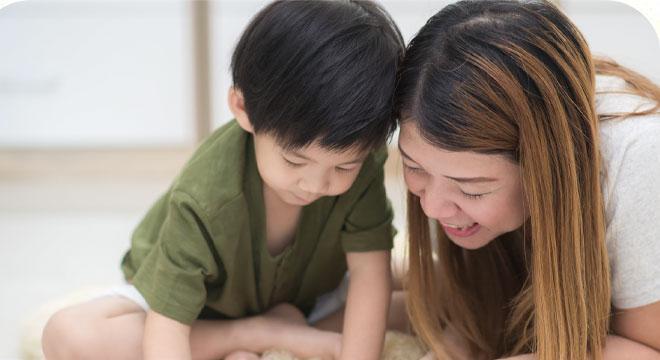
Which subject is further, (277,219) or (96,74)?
(96,74)

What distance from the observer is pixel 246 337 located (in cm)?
136

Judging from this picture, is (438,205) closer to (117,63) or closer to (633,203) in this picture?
(633,203)

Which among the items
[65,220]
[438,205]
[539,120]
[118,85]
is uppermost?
[539,120]

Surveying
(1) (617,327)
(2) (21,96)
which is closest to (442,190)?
(1) (617,327)

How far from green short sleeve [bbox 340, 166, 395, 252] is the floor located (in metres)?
0.34

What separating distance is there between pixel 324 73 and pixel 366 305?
0.39 m

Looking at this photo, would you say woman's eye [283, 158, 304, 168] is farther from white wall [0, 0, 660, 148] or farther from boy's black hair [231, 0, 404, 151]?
white wall [0, 0, 660, 148]

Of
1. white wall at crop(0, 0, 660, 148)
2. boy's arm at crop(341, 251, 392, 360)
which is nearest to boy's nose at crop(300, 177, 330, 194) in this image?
boy's arm at crop(341, 251, 392, 360)

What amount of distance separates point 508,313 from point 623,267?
30 cm

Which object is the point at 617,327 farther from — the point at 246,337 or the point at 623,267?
the point at 246,337

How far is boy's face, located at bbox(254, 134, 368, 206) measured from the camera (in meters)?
1.11

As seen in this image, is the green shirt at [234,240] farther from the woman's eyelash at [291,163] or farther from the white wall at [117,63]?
→ the white wall at [117,63]

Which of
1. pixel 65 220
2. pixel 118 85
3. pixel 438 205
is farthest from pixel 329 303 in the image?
pixel 118 85

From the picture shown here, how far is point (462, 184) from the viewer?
1.08m
